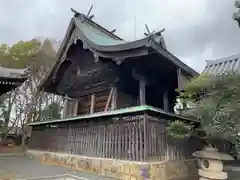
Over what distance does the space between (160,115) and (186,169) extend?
6.41 ft

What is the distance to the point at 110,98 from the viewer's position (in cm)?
867

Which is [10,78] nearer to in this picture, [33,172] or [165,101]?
[33,172]

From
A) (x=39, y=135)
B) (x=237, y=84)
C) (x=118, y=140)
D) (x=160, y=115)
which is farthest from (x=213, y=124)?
(x=39, y=135)

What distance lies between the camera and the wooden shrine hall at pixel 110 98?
572cm

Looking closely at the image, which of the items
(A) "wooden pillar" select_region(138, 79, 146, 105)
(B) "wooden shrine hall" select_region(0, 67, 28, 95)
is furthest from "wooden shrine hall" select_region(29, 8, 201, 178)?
(B) "wooden shrine hall" select_region(0, 67, 28, 95)

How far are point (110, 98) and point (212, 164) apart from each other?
468 cm

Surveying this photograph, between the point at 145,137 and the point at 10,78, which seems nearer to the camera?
the point at 145,137

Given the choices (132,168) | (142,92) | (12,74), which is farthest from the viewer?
(142,92)

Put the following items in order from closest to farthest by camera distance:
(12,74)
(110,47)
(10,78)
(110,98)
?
(10,78) < (12,74) < (110,47) < (110,98)

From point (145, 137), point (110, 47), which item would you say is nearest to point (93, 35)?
point (110, 47)

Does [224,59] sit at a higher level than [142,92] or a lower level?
higher

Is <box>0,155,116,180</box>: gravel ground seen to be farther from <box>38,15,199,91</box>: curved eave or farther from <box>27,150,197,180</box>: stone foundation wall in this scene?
<box>38,15,199,91</box>: curved eave

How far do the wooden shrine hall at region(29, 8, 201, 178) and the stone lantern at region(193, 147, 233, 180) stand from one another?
950 mm

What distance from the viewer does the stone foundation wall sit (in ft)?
16.8
